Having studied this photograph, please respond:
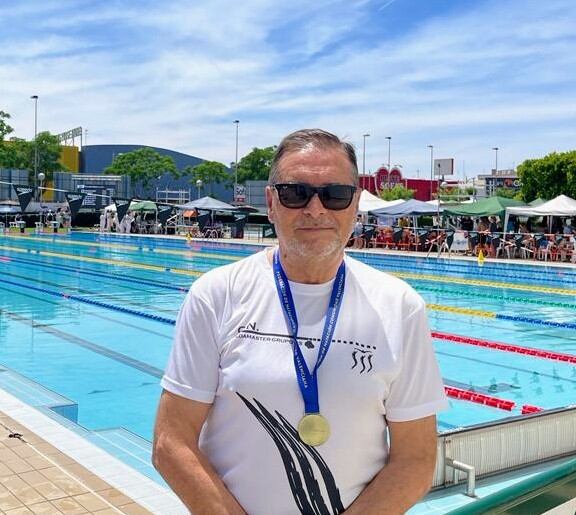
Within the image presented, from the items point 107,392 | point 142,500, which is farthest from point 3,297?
point 142,500

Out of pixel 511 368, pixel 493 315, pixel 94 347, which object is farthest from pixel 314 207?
pixel 493 315

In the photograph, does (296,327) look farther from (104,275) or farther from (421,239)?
(421,239)

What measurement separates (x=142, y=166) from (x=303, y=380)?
67559mm

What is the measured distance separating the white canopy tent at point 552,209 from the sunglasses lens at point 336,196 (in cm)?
2110

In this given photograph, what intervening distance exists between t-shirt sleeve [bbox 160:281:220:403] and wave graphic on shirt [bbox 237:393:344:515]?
0.31 feet

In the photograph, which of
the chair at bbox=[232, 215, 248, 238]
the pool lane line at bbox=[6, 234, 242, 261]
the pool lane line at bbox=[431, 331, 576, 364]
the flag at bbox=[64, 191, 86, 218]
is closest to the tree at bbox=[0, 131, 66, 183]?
the flag at bbox=[64, 191, 86, 218]

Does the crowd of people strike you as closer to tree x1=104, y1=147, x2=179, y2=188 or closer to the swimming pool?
the swimming pool

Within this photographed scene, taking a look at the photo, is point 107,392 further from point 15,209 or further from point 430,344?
point 15,209

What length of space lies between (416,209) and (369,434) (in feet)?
78.2

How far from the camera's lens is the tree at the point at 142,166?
66.9 metres

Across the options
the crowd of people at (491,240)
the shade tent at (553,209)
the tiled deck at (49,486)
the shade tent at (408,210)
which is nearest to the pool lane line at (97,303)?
the tiled deck at (49,486)

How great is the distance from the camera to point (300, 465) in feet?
5.15

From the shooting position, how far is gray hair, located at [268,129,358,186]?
171 cm

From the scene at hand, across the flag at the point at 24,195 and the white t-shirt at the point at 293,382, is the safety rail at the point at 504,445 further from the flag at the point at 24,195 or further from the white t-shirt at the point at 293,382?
the flag at the point at 24,195
